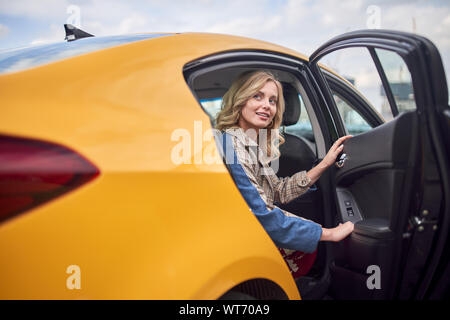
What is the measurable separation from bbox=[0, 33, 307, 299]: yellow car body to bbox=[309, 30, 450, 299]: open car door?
2.20 ft

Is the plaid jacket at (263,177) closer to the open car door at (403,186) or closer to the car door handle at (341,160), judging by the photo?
the car door handle at (341,160)

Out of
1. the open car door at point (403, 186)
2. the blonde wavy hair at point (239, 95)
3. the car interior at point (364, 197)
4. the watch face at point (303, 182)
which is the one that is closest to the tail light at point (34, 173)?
the car interior at point (364, 197)

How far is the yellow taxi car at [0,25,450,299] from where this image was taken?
0.87 m

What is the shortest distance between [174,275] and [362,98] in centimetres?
197

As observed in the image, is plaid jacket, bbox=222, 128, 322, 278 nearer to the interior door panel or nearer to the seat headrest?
the interior door panel

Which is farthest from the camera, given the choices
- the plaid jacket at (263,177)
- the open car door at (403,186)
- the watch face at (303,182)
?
the watch face at (303,182)

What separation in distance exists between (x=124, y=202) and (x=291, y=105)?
5.76 ft

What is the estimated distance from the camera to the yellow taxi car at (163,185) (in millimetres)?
870

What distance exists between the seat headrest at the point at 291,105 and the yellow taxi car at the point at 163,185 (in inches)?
24.0

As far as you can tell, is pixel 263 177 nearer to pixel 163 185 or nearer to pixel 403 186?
pixel 403 186

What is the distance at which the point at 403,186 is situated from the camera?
1.52 metres

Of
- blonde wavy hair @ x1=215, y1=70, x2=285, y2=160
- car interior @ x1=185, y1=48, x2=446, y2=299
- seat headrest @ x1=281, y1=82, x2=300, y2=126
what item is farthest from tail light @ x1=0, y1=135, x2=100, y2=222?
seat headrest @ x1=281, y1=82, x2=300, y2=126

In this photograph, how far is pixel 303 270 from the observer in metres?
2.19

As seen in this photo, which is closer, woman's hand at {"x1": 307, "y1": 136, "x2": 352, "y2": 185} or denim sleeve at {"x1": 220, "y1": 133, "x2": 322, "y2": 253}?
denim sleeve at {"x1": 220, "y1": 133, "x2": 322, "y2": 253}
